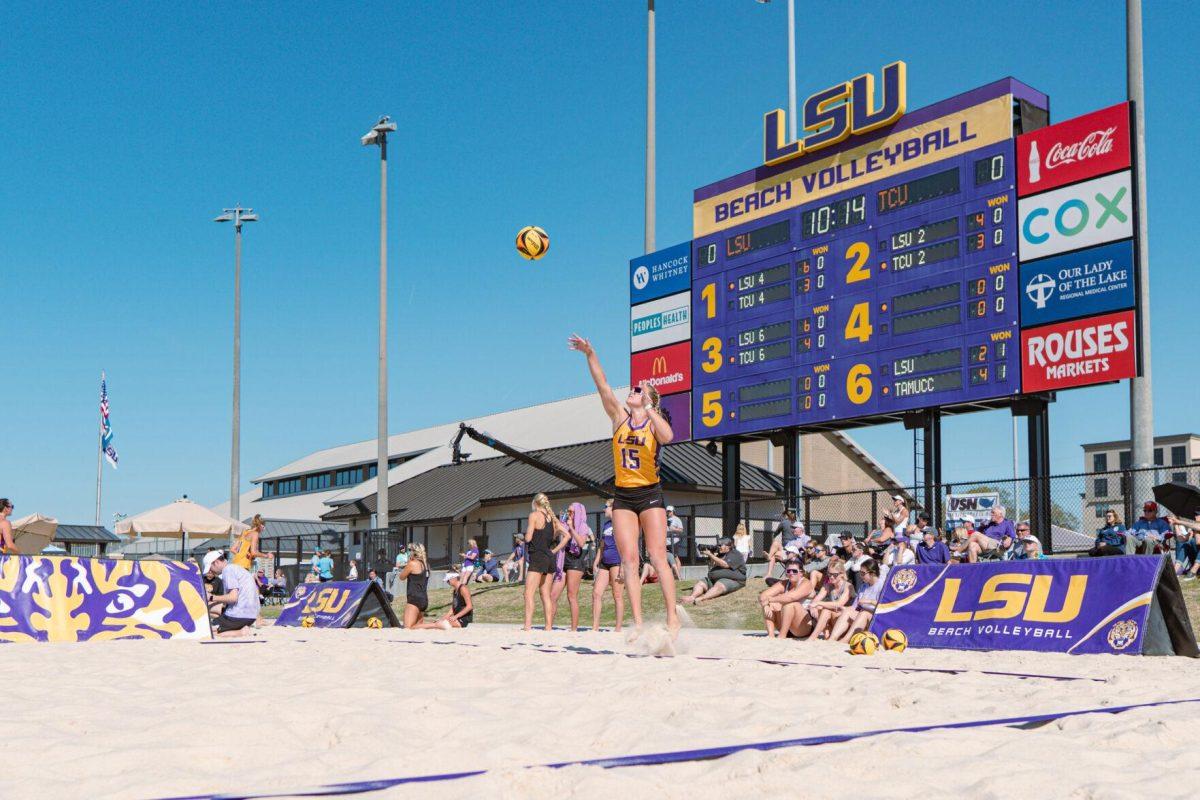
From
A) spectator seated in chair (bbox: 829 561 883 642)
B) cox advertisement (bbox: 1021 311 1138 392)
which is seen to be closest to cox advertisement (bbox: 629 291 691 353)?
cox advertisement (bbox: 1021 311 1138 392)

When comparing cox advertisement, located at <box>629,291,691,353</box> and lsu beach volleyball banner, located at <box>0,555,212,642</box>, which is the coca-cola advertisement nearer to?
cox advertisement, located at <box>629,291,691,353</box>

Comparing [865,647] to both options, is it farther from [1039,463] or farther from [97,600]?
[1039,463]

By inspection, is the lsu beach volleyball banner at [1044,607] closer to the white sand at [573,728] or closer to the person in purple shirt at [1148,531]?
the white sand at [573,728]

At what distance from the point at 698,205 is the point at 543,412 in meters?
25.3

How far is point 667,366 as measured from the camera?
74.4 ft

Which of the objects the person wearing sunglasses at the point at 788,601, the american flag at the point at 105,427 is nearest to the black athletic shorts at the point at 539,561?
the person wearing sunglasses at the point at 788,601

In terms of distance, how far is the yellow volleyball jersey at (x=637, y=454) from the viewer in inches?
315

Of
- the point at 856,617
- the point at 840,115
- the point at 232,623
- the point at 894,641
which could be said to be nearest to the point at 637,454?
the point at 894,641

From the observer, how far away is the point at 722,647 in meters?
9.12

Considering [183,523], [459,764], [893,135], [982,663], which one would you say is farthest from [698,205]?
[459,764]

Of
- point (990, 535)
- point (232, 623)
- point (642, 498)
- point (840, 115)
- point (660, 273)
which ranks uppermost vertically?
point (840, 115)

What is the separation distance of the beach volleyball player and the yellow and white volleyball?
8837 millimetres

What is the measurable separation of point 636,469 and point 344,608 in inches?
312

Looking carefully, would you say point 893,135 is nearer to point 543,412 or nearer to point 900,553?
point 900,553
